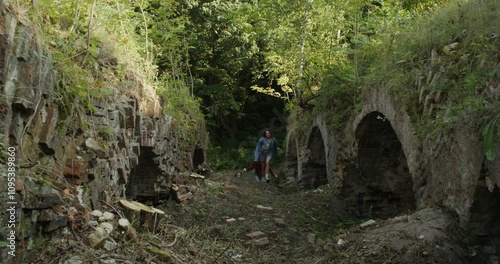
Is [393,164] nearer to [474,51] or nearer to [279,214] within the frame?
[279,214]

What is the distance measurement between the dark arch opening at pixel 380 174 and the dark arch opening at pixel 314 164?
122 inches

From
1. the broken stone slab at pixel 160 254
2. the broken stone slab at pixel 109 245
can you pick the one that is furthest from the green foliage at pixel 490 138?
the broken stone slab at pixel 109 245

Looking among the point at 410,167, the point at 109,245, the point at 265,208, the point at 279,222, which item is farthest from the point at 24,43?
the point at 265,208

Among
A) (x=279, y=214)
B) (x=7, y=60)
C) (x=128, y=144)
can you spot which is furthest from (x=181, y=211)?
(x=7, y=60)

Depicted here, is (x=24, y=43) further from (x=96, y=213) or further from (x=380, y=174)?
(x=380, y=174)

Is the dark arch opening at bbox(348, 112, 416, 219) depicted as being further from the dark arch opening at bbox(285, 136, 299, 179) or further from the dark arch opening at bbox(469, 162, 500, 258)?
the dark arch opening at bbox(285, 136, 299, 179)

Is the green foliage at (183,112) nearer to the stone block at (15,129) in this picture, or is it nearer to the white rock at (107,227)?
the white rock at (107,227)

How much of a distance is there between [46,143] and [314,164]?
9.30 meters

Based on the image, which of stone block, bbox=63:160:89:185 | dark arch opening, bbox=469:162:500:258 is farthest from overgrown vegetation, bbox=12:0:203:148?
dark arch opening, bbox=469:162:500:258

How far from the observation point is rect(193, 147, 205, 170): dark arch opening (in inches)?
474

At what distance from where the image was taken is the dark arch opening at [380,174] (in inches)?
296

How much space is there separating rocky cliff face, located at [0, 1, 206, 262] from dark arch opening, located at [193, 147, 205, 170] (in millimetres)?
7145

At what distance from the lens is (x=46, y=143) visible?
295 cm

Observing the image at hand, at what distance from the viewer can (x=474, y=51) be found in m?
4.46
